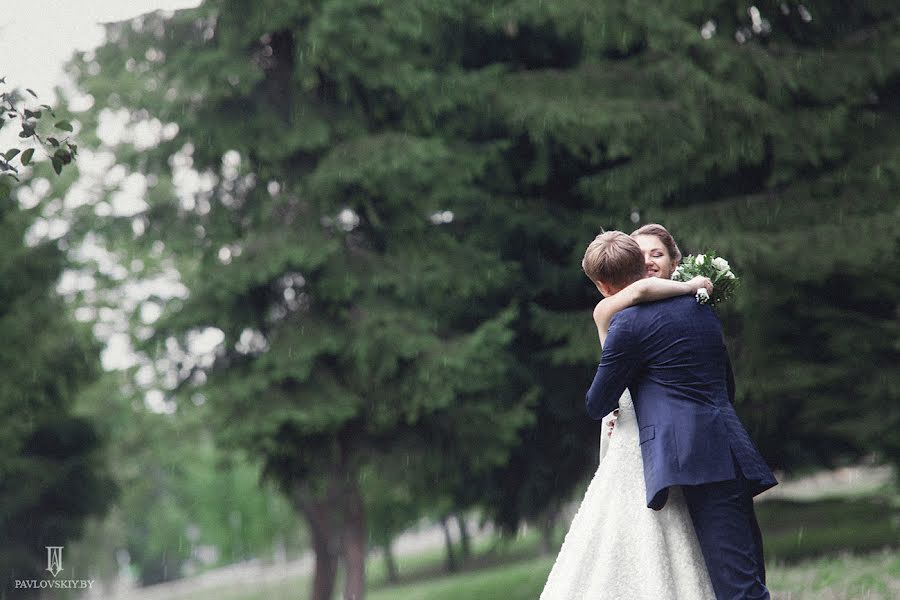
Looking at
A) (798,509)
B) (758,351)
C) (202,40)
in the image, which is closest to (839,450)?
(758,351)

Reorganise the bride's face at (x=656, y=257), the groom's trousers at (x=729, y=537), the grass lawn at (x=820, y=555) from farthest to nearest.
Result: the grass lawn at (x=820, y=555)
the bride's face at (x=656, y=257)
the groom's trousers at (x=729, y=537)

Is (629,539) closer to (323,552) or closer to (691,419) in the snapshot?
(691,419)

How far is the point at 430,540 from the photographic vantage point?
78.7 meters

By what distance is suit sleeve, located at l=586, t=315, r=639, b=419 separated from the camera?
13.7ft

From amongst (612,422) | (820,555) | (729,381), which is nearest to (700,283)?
(729,381)

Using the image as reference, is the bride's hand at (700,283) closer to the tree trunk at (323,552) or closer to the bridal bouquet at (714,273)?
the bridal bouquet at (714,273)

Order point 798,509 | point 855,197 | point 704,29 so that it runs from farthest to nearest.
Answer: point 798,509, point 704,29, point 855,197

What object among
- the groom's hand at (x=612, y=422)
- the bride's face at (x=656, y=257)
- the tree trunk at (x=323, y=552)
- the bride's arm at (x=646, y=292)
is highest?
the bride's face at (x=656, y=257)

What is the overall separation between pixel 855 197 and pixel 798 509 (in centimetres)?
1003

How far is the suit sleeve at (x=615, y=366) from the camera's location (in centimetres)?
416

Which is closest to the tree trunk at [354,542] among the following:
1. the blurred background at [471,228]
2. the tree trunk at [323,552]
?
the blurred background at [471,228]

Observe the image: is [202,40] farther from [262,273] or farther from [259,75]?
[262,273]

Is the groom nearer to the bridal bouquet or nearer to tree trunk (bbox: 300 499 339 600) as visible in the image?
the bridal bouquet

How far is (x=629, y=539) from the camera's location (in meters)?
4.24
